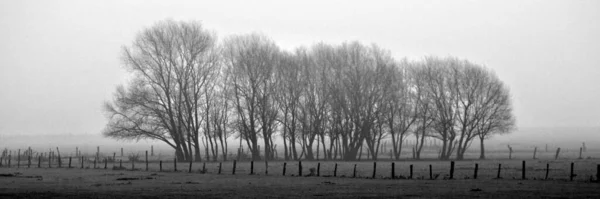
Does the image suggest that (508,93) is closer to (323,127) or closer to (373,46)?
(373,46)

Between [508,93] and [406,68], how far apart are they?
13206 millimetres

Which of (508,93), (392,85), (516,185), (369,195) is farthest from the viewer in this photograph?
(508,93)

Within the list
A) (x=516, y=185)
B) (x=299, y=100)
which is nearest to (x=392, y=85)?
(x=299, y=100)

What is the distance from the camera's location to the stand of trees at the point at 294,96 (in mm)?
71438

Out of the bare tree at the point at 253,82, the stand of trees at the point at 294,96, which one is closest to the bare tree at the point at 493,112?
the stand of trees at the point at 294,96

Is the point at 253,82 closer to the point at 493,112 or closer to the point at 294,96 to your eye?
the point at 294,96

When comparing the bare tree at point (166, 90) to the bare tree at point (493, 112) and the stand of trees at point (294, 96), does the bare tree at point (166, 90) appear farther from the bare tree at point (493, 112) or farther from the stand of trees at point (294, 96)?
the bare tree at point (493, 112)

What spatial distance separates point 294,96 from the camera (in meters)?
75.9

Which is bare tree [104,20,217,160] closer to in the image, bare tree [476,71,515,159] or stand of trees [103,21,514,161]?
stand of trees [103,21,514,161]

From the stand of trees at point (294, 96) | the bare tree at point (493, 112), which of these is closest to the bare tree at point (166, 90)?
the stand of trees at point (294, 96)

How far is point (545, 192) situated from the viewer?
2570 cm

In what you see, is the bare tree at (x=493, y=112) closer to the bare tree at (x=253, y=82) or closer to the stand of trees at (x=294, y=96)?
the stand of trees at (x=294, y=96)

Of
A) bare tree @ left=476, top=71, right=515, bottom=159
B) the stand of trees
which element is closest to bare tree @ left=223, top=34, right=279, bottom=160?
the stand of trees

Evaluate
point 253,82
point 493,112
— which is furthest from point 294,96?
point 493,112
